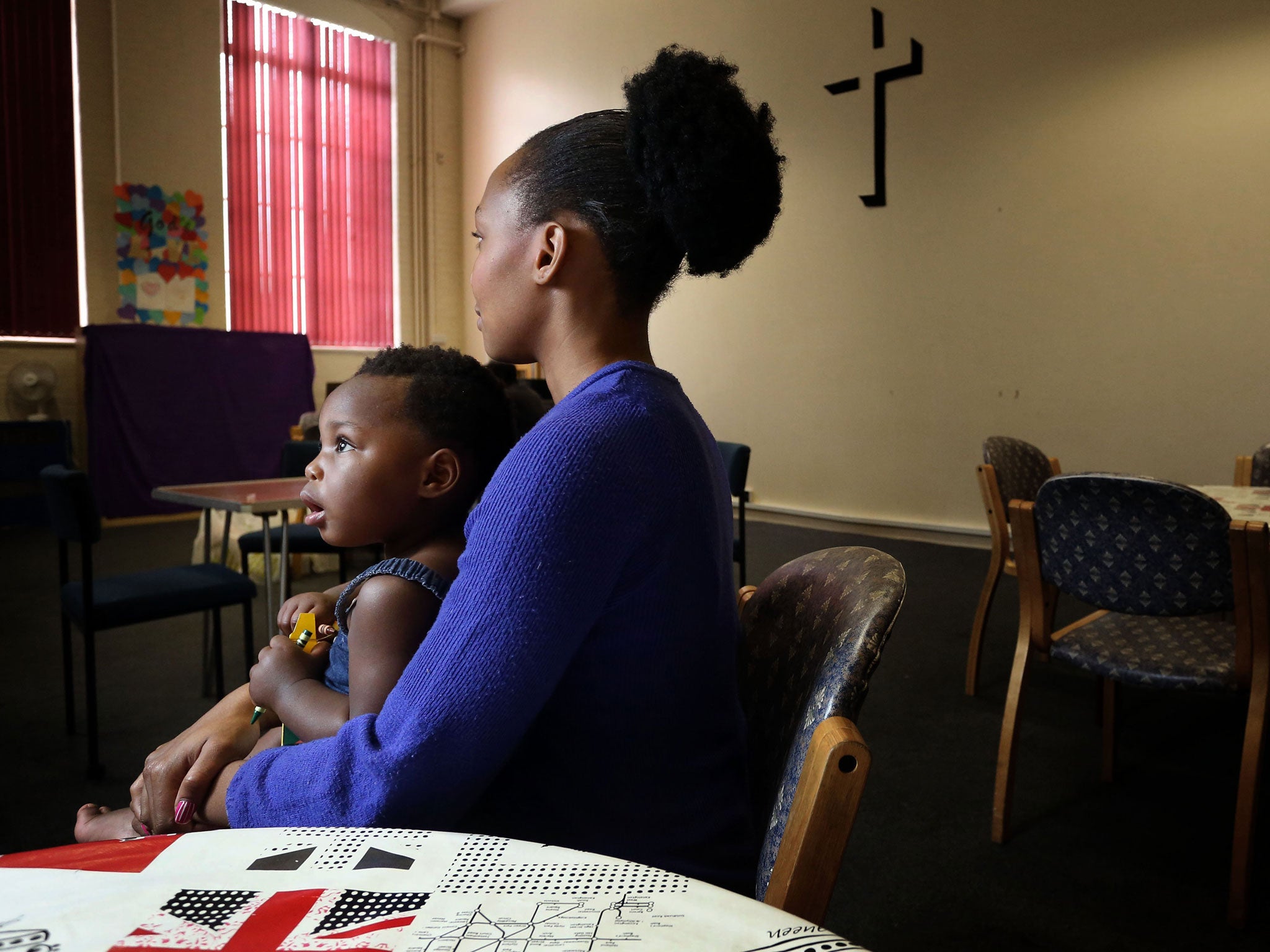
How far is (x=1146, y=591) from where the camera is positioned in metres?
1.78

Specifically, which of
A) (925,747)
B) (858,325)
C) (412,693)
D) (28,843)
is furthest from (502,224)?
(858,325)

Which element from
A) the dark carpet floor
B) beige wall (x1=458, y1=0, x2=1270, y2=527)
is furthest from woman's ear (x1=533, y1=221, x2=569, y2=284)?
beige wall (x1=458, y1=0, x2=1270, y2=527)

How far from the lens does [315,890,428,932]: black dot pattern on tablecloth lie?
0.42 m

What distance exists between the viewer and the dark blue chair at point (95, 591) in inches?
87.7

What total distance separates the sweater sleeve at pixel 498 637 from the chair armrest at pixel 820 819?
0.19m

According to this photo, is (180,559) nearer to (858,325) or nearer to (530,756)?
(858,325)

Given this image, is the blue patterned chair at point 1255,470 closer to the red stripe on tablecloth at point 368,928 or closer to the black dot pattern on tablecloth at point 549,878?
the black dot pattern on tablecloth at point 549,878

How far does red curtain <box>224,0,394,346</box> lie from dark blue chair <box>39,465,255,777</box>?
5178 mm

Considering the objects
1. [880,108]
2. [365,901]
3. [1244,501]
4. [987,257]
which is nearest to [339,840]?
[365,901]

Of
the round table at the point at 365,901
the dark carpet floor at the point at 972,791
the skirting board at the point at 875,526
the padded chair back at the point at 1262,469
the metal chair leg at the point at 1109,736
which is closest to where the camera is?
the round table at the point at 365,901

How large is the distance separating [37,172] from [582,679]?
23.4 ft

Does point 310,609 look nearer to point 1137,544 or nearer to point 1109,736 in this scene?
point 1137,544

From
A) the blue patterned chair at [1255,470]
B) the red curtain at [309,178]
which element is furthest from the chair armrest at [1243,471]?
the red curtain at [309,178]

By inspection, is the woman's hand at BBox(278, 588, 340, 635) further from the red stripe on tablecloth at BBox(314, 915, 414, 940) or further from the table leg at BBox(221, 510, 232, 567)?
the table leg at BBox(221, 510, 232, 567)
